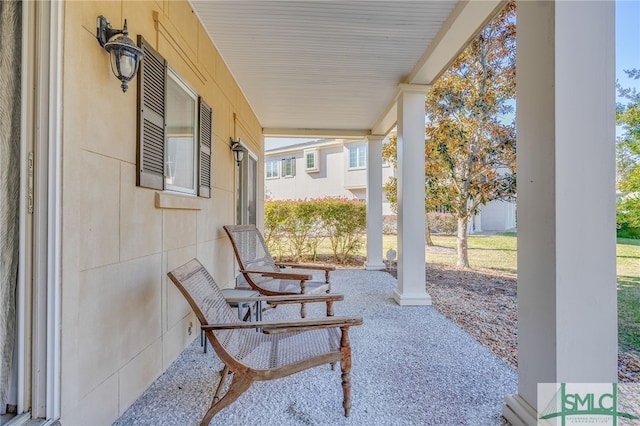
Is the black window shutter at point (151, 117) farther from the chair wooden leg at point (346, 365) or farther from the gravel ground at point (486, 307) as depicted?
the gravel ground at point (486, 307)

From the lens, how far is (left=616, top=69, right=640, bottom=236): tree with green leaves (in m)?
2.25

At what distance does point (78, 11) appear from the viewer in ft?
4.76

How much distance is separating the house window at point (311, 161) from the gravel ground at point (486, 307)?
919 centimetres

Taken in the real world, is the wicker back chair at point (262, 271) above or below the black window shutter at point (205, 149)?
below

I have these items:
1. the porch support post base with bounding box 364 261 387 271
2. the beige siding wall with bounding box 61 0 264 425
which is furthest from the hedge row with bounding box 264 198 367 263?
the beige siding wall with bounding box 61 0 264 425

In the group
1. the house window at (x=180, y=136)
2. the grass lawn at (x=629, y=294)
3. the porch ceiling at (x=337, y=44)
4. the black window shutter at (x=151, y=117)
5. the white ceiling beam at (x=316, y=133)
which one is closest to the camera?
the black window shutter at (x=151, y=117)

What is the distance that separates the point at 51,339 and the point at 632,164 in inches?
153

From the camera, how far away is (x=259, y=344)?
1988 millimetres

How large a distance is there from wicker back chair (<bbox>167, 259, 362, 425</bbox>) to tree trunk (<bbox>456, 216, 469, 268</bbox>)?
5.13 metres

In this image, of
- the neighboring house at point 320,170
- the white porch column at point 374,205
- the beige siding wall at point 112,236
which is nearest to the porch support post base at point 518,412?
the beige siding wall at point 112,236

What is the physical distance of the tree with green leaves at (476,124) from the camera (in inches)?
217

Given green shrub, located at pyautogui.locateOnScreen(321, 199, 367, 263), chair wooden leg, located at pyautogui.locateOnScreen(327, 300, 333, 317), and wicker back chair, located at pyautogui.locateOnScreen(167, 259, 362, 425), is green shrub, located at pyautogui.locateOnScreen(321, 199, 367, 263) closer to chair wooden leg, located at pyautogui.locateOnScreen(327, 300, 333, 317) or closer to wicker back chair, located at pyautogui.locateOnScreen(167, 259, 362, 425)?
chair wooden leg, located at pyautogui.locateOnScreen(327, 300, 333, 317)

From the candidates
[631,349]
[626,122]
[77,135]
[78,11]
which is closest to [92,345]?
[77,135]

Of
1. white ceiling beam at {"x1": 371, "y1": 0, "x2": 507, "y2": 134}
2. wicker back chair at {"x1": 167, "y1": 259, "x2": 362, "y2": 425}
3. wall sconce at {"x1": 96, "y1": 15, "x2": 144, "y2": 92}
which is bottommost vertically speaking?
wicker back chair at {"x1": 167, "y1": 259, "x2": 362, "y2": 425}
